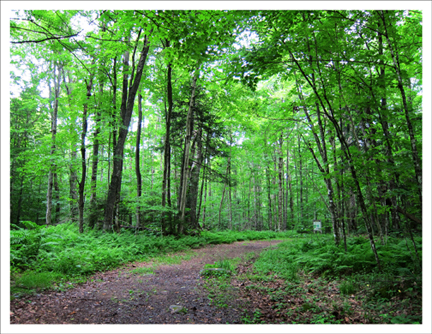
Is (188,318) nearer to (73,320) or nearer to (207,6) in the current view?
(73,320)

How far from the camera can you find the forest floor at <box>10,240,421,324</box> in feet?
9.44

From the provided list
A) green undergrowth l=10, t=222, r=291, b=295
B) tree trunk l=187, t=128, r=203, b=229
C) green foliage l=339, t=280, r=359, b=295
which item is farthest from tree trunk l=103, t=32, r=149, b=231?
green foliage l=339, t=280, r=359, b=295

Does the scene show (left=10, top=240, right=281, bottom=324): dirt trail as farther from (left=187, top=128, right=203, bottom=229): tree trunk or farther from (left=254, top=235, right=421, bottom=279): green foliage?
(left=187, top=128, right=203, bottom=229): tree trunk

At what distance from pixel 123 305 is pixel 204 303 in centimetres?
113

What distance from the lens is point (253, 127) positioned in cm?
1245

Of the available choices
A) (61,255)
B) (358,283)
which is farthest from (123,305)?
(358,283)

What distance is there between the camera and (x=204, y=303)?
3.48 metres

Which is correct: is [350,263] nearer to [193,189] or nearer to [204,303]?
[204,303]

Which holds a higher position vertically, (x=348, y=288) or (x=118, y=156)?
(x=118, y=156)

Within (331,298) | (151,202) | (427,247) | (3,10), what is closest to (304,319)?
(331,298)

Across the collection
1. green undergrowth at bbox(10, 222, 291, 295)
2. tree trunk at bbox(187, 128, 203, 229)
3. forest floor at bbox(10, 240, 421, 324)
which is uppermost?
tree trunk at bbox(187, 128, 203, 229)

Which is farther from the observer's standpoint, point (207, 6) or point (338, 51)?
point (338, 51)

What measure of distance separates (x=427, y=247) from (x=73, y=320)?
4.28 meters

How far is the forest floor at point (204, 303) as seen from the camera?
9.44 feet
